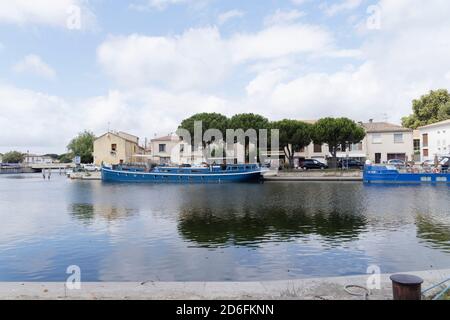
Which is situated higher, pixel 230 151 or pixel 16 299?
pixel 230 151

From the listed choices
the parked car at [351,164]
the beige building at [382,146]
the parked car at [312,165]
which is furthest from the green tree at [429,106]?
the parked car at [312,165]

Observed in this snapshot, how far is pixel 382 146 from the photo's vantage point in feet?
219

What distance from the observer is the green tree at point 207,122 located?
63.4 m

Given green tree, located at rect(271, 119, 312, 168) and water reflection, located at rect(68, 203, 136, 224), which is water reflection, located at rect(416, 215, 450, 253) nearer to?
water reflection, located at rect(68, 203, 136, 224)

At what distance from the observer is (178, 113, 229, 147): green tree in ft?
208

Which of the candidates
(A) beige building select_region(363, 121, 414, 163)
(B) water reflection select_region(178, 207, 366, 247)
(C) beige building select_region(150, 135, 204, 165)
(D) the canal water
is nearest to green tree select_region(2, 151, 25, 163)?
(C) beige building select_region(150, 135, 204, 165)

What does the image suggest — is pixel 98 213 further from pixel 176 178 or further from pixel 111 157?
pixel 111 157

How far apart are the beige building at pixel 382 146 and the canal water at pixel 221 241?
4311 centimetres

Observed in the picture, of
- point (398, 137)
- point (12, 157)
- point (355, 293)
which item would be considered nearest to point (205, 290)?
point (355, 293)

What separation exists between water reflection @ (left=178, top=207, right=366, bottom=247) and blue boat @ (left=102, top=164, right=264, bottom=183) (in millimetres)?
31668

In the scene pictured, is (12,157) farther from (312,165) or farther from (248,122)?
(312,165)

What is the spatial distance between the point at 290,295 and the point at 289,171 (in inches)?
2016
